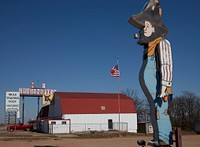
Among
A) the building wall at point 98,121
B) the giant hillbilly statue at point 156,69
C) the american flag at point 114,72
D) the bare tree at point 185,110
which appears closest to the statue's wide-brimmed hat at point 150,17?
the giant hillbilly statue at point 156,69

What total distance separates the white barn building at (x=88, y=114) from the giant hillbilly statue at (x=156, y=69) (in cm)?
3273

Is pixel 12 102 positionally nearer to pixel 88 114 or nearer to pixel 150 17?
pixel 88 114

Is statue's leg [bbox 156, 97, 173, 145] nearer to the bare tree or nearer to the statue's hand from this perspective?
the statue's hand

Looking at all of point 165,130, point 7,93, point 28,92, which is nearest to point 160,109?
point 165,130

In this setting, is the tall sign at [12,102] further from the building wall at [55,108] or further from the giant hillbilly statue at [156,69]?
the giant hillbilly statue at [156,69]

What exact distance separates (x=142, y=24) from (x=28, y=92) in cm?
5749

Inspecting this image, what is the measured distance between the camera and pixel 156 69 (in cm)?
1475

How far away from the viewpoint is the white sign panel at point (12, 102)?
4425cm

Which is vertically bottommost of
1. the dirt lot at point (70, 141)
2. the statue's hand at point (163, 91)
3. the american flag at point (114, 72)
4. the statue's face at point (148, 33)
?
the dirt lot at point (70, 141)

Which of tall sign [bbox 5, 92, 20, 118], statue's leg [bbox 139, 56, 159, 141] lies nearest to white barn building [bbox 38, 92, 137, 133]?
tall sign [bbox 5, 92, 20, 118]

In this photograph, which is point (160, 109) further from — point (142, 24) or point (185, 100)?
point (185, 100)

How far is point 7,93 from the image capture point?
44.8 meters

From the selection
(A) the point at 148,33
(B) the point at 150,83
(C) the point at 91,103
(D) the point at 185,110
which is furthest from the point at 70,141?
(D) the point at 185,110

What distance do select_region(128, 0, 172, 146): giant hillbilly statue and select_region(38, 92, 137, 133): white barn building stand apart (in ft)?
107
